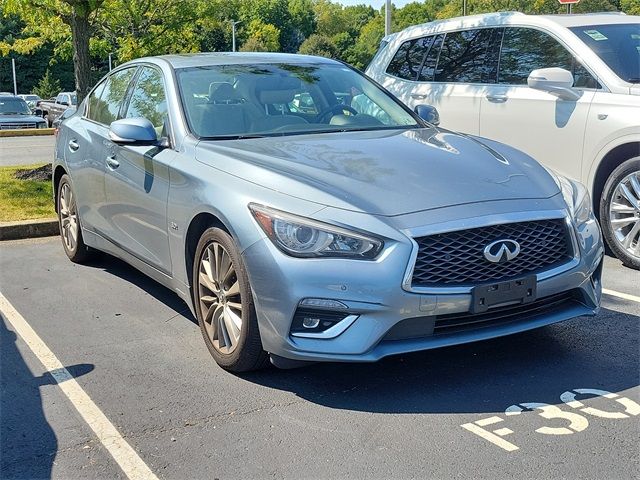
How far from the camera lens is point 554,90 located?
259 inches

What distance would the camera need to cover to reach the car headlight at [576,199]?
411 cm

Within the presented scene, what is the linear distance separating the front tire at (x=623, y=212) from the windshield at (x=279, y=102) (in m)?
1.90

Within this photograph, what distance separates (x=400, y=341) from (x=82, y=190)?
3.39 metres

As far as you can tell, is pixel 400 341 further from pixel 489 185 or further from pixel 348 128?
pixel 348 128

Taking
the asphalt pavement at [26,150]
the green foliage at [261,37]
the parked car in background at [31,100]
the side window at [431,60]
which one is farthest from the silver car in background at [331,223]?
the green foliage at [261,37]

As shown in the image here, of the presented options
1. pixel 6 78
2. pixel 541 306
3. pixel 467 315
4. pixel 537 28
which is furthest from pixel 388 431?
pixel 6 78

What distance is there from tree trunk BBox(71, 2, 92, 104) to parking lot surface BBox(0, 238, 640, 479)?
19.1 ft

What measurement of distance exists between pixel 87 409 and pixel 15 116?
25769mm

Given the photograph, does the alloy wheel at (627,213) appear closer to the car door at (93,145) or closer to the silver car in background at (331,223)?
the silver car in background at (331,223)

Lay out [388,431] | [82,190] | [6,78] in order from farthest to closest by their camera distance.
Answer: [6,78]
[82,190]
[388,431]

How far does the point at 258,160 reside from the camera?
414 centimetres

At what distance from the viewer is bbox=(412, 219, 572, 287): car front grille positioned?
11.8ft

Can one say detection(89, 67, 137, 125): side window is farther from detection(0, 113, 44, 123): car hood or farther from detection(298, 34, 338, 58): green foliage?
detection(298, 34, 338, 58): green foliage

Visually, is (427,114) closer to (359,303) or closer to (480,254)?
(480,254)
